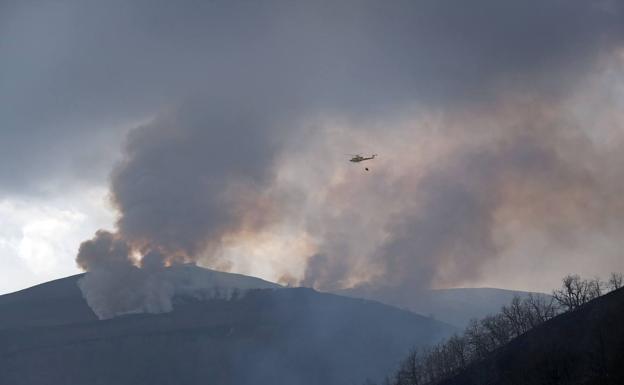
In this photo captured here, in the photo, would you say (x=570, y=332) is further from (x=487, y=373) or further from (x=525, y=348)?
(x=487, y=373)

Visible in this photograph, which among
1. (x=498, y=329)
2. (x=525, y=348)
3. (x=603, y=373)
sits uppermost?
(x=498, y=329)

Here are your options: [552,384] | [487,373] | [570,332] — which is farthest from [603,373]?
[487,373]

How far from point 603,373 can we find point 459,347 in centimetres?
8140

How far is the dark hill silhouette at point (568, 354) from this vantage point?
11838cm

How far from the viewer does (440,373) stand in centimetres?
18688

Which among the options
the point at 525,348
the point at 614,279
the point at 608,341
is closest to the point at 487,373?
the point at 525,348

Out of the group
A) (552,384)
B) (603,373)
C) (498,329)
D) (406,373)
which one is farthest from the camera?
(406,373)

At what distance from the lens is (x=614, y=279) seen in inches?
7480

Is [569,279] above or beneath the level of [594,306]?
above

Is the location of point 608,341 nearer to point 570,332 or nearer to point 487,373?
point 570,332

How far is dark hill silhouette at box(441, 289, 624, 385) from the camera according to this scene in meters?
118

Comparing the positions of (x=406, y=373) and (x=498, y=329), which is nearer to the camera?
(x=498, y=329)

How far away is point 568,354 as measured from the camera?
13062cm

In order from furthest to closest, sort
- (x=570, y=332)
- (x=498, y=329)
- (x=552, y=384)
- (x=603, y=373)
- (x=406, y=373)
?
(x=406, y=373) < (x=498, y=329) < (x=570, y=332) < (x=552, y=384) < (x=603, y=373)
